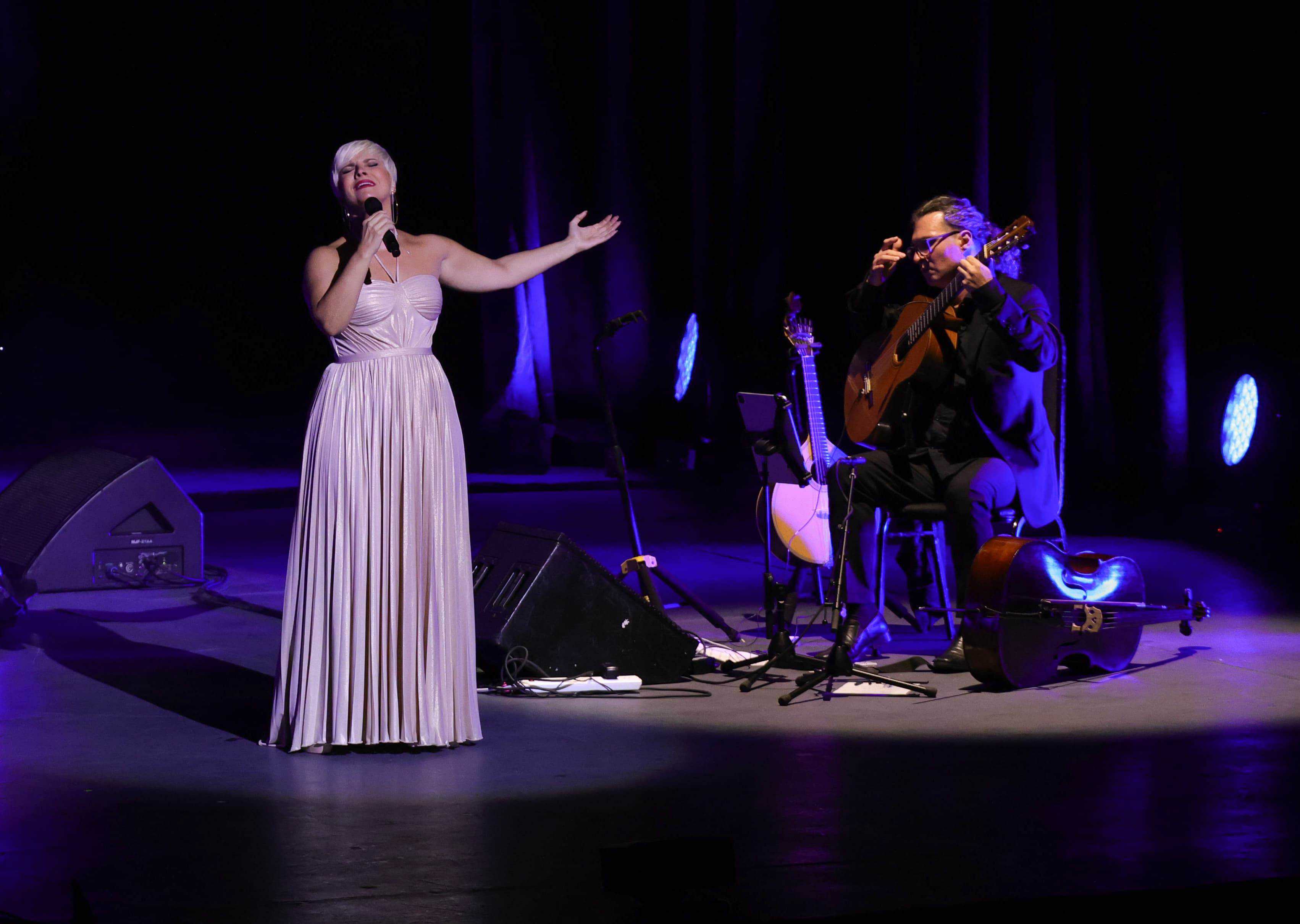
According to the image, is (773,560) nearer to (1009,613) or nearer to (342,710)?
(1009,613)

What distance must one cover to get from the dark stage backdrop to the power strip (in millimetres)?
5273

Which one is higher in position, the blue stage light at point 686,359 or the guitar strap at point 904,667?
the blue stage light at point 686,359

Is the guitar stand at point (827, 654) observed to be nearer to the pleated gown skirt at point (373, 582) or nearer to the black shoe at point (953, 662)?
the black shoe at point (953, 662)

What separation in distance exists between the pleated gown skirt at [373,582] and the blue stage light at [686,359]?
8.73 m

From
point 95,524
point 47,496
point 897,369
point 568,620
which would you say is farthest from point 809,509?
point 47,496

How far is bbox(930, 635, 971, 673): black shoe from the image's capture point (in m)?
5.09

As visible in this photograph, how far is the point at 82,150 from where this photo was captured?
15.0 metres

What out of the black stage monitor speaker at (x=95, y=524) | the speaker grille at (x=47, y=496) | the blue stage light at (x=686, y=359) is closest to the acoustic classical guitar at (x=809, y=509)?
the black stage monitor speaker at (x=95, y=524)

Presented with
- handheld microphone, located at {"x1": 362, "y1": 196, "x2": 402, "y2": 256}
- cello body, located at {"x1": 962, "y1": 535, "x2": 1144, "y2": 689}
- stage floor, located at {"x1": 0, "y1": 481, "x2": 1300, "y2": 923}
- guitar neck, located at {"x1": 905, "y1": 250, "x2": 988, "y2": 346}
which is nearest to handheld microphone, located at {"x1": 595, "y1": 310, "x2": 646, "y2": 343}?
guitar neck, located at {"x1": 905, "y1": 250, "x2": 988, "y2": 346}

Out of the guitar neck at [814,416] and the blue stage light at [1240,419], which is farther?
the blue stage light at [1240,419]

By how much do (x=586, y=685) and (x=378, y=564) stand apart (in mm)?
1008

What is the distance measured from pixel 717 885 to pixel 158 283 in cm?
1403

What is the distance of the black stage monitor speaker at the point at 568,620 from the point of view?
4871mm

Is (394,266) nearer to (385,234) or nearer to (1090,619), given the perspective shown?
(385,234)
